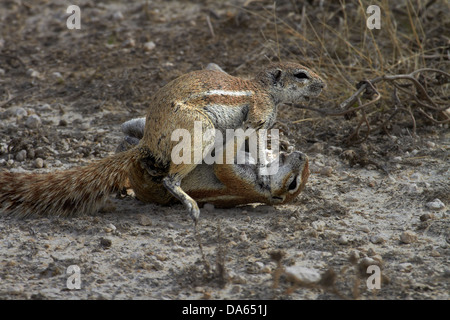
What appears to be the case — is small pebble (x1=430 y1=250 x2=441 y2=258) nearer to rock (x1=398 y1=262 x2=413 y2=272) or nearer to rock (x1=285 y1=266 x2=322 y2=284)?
rock (x1=398 y1=262 x2=413 y2=272)

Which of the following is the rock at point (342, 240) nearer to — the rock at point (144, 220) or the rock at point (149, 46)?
the rock at point (144, 220)

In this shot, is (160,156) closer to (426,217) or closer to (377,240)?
Answer: (377,240)

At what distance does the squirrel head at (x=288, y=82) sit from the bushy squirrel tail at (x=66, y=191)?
41.2 inches

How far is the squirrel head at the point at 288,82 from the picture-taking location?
14.8 ft

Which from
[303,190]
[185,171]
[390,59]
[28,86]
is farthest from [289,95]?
[28,86]

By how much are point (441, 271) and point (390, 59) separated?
3.39m

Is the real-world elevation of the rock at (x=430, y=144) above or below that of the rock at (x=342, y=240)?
above

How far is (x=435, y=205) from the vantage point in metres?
4.39

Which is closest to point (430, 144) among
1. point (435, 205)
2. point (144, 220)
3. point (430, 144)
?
point (430, 144)

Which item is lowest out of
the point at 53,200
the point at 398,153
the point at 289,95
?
the point at 53,200

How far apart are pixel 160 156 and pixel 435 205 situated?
6.12ft

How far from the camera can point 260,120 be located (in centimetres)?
432

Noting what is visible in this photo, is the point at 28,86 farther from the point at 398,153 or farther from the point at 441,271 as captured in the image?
the point at 441,271

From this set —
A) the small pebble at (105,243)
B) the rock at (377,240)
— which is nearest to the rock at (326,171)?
the rock at (377,240)
